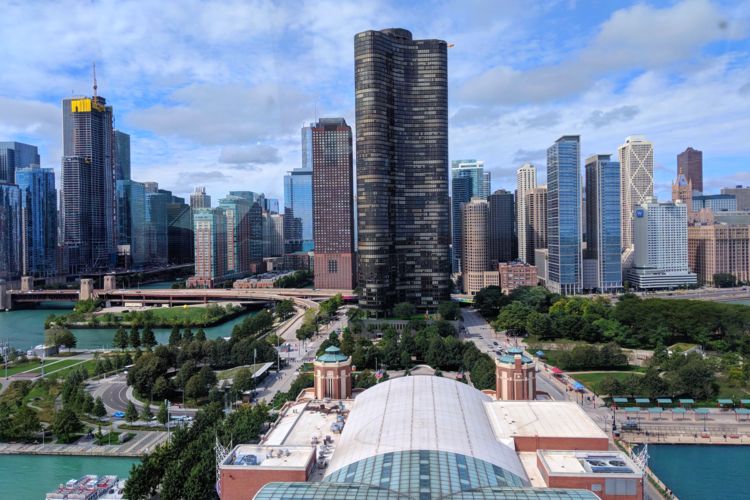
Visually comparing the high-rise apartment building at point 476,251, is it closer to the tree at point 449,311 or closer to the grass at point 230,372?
the tree at point 449,311

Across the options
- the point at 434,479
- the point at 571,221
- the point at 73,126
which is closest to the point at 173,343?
the point at 434,479

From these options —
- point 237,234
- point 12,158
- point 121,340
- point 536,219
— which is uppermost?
point 12,158

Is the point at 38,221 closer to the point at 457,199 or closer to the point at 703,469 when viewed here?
the point at 457,199

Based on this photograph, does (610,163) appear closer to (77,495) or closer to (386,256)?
(386,256)

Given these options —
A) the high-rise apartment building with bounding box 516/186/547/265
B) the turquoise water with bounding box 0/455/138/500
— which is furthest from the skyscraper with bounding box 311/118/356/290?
the turquoise water with bounding box 0/455/138/500

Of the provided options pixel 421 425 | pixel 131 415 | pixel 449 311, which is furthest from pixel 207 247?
pixel 421 425

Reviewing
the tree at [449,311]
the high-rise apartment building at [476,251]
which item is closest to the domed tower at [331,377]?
the tree at [449,311]
